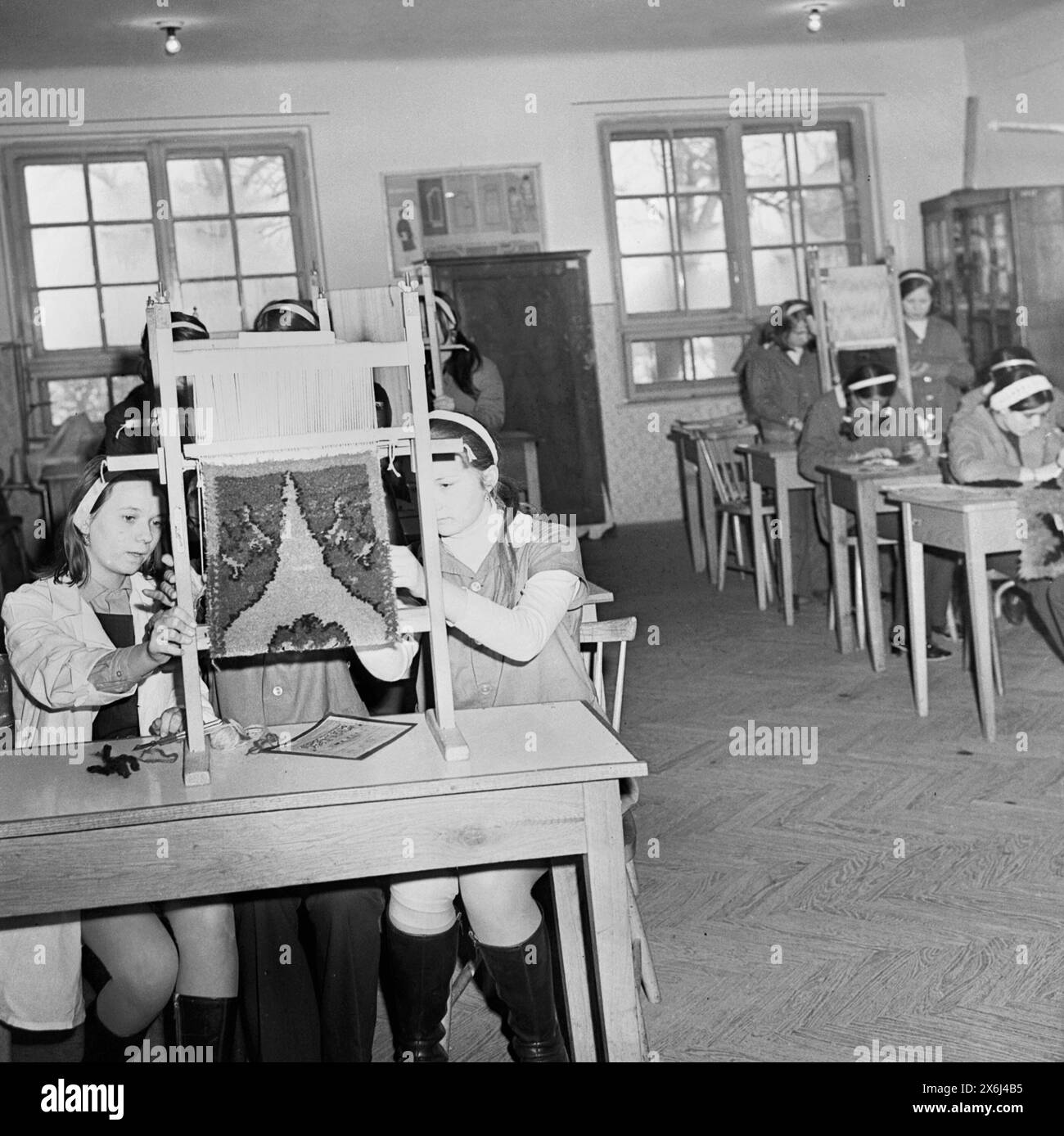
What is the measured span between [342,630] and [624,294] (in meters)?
7.70

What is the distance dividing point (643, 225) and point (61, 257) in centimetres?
374

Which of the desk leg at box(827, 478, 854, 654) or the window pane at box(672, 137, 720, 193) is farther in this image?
the window pane at box(672, 137, 720, 193)

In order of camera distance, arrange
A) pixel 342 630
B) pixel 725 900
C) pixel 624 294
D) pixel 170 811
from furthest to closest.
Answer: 1. pixel 624 294
2. pixel 725 900
3. pixel 342 630
4. pixel 170 811

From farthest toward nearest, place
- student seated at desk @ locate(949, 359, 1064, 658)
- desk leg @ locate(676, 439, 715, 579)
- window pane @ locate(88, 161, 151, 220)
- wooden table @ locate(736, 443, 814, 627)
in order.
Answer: window pane @ locate(88, 161, 151, 220) → desk leg @ locate(676, 439, 715, 579) → wooden table @ locate(736, 443, 814, 627) → student seated at desk @ locate(949, 359, 1064, 658)

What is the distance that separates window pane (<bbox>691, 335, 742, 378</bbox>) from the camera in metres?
9.44

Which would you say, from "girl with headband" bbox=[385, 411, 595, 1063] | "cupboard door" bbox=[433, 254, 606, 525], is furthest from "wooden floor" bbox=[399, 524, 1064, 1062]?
"cupboard door" bbox=[433, 254, 606, 525]

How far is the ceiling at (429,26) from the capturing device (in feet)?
24.2

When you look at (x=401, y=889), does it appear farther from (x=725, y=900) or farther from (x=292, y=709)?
(x=725, y=900)

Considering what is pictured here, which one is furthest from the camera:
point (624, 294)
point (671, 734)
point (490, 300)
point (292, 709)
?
point (624, 294)

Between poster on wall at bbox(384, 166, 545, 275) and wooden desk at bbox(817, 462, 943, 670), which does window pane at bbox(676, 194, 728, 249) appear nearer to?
poster on wall at bbox(384, 166, 545, 275)

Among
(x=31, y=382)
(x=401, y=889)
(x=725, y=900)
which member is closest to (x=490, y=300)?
(x=31, y=382)

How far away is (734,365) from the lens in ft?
31.0

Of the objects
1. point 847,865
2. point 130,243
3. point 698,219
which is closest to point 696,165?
point 698,219

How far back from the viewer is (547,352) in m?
8.78
